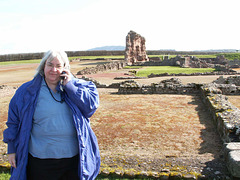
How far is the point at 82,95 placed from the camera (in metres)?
2.74

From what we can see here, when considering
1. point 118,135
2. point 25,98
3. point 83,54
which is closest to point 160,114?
point 118,135

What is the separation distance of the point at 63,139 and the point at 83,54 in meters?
80.7

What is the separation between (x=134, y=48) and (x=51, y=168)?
4686 centimetres

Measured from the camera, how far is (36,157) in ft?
8.97

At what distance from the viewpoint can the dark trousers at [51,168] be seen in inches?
107

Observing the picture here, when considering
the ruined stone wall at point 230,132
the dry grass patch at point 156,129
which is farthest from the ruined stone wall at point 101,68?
the ruined stone wall at point 230,132

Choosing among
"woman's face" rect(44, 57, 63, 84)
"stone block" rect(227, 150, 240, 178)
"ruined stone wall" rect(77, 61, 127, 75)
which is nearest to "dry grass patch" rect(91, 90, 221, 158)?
"stone block" rect(227, 150, 240, 178)

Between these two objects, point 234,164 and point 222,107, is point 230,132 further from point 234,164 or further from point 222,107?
point 222,107

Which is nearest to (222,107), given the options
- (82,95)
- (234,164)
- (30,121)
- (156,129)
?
(156,129)

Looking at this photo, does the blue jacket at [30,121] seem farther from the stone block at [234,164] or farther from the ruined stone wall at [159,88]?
the ruined stone wall at [159,88]

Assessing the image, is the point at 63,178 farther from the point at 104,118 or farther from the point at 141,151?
the point at 104,118

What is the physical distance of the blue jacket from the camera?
268 centimetres

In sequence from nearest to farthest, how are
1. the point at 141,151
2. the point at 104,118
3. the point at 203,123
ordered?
the point at 141,151
the point at 203,123
the point at 104,118

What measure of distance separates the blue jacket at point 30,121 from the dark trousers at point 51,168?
0.28 ft
